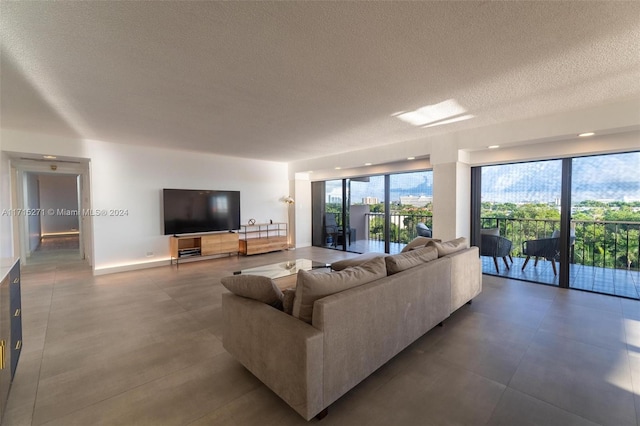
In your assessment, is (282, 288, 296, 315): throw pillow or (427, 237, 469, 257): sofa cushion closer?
(282, 288, 296, 315): throw pillow

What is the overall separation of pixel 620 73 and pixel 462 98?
4.10 feet

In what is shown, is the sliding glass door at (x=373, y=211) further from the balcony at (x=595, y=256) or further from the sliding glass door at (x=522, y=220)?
the balcony at (x=595, y=256)

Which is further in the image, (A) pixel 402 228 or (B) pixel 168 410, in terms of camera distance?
(A) pixel 402 228

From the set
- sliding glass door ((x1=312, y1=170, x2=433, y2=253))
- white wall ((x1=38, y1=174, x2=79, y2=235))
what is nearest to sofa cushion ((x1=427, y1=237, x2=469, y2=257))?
sliding glass door ((x1=312, y1=170, x2=433, y2=253))

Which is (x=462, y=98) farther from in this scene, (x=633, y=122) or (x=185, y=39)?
(x=185, y=39)

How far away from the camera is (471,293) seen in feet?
11.0

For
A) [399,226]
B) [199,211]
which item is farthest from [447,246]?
[199,211]

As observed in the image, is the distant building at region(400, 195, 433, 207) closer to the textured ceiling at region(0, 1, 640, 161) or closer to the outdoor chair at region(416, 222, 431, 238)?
the outdoor chair at region(416, 222, 431, 238)

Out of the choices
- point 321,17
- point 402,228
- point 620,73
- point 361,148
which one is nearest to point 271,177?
point 361,148

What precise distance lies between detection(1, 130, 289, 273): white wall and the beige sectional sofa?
433 centimetres

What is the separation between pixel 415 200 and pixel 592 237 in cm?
287

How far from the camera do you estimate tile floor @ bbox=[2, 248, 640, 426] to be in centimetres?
169

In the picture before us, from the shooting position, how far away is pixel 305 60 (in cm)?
221

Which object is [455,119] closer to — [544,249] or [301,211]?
[544,249]
